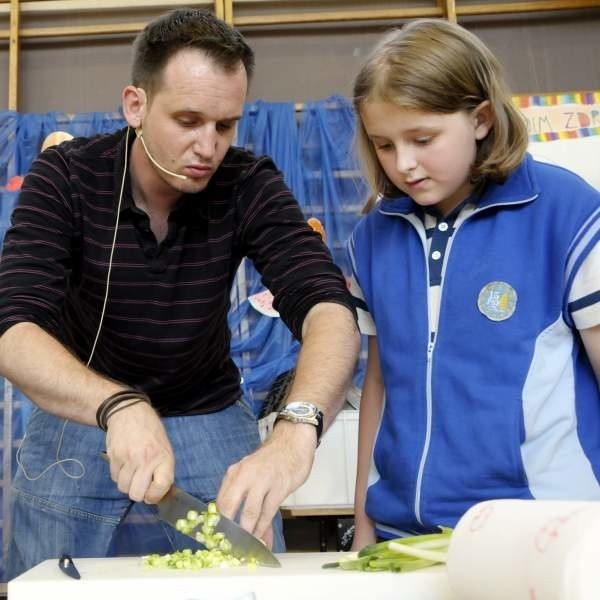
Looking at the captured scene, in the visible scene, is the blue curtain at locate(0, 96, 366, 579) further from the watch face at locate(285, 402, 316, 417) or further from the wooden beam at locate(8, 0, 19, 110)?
the watch face at locate(285, 402, 316, 417)

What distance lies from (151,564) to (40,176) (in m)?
0.82

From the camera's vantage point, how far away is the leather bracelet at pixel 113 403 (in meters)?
1.11

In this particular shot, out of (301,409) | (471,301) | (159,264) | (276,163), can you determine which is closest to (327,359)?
(301,409)

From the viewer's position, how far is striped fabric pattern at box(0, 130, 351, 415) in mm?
1507

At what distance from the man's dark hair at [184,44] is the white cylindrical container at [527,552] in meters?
1.03

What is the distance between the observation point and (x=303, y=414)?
1.14 metres

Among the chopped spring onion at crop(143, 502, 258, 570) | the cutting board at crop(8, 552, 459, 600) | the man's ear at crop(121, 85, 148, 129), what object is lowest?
the cutting board at crop(8, 552, 459, 600)

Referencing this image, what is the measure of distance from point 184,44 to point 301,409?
723 mm

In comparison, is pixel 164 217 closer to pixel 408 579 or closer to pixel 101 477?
pixel 101 477

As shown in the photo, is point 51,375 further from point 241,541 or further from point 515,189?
point 515,189

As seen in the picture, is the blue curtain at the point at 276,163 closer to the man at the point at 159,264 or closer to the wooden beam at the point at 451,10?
the wooden beam at the point at 451,10

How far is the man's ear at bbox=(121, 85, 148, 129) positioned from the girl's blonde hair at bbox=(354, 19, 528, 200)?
50 cm

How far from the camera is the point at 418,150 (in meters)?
1.13

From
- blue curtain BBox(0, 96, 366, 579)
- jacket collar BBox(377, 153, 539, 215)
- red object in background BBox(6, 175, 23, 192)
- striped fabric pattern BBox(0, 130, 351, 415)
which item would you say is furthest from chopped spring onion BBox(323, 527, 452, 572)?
red object in background BBox(6, 175, 23, 192)
